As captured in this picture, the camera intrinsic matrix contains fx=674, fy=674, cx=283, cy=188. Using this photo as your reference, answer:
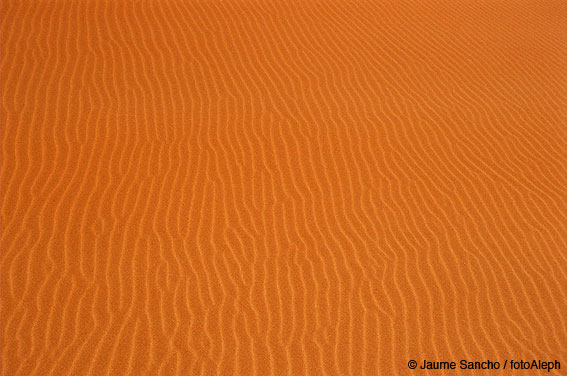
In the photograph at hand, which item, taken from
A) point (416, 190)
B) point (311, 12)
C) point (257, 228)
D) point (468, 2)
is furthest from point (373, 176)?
point (468, 2)

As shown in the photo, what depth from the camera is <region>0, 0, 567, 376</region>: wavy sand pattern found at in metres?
5.06

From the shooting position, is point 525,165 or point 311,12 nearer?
point 525,165

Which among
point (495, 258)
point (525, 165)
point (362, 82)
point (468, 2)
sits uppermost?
point (468, 2)

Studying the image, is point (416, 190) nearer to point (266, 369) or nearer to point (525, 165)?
point (525, 165)

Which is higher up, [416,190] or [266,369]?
[416,190]

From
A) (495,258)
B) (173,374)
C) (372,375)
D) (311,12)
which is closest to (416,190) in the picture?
(495,258)

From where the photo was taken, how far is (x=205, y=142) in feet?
25.9

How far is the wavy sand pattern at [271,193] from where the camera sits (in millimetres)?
5062

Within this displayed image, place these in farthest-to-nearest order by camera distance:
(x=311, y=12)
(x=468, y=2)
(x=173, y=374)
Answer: (x=468, y=2) < (x=311, y=12) < (x=173, y=374)

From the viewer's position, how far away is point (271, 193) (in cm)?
706

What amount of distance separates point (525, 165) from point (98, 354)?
5.50 m

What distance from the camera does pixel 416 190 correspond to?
7.28m

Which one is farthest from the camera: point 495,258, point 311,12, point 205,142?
point 311,12

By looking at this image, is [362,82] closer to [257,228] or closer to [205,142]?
[205,142]
